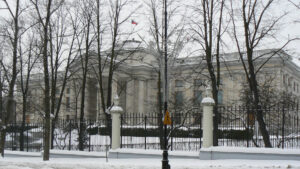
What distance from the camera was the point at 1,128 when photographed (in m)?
20.6

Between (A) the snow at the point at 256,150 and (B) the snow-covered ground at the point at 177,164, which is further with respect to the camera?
(A) the snow at the point at 256,150

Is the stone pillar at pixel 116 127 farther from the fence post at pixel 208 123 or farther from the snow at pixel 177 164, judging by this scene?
the fence post at pixel 208 123

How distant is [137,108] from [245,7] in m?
49.3

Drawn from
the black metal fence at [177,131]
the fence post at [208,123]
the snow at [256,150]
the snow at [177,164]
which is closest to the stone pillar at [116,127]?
the black metal fence at [177,131]

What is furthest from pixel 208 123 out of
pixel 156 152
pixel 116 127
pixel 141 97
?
pixel 141 97

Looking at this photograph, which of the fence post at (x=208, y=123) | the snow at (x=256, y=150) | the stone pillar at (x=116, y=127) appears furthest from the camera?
the stone pillar at (x=116, y=127)

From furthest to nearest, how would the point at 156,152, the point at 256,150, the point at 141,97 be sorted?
1. the point at 141,97
2. the point at 156,152
3. the point at 256,150

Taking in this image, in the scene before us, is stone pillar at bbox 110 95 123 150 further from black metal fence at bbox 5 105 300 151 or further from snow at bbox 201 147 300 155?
snow at bbox 201 147 300 155

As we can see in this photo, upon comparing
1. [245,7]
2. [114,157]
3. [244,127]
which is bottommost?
[114,157]

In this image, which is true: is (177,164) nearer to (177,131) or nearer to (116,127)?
(116,127)

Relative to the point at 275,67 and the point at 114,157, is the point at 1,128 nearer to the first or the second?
the point at 114,157

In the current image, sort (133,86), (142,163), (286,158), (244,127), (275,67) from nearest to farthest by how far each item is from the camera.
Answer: (286,158) < (142,163) < (244,127) < (275,67) < (133,86)

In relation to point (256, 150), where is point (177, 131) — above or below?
above

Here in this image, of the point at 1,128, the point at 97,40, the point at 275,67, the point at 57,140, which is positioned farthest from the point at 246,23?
the point at 275,67
